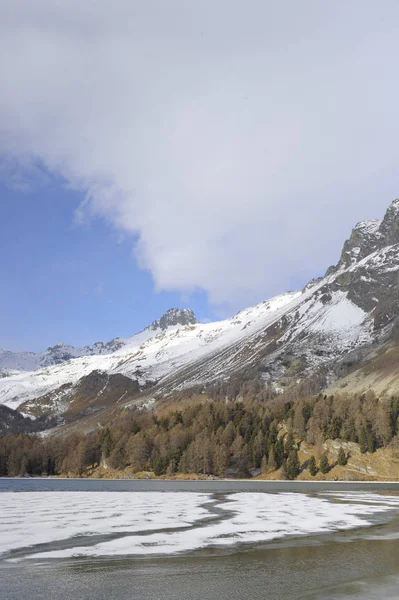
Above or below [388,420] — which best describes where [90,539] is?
below

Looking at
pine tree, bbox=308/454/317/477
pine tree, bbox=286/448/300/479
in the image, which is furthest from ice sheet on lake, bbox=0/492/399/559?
pine tree, bbox=308/454/317/477

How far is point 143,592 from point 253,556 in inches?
449

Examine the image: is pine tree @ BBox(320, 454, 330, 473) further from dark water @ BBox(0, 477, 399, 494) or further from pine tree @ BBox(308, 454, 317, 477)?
dark water @ BBox(0, 477, 399, 494)

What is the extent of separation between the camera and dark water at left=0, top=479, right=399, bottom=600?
23.0 metres

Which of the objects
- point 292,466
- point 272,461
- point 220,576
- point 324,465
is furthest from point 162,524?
point 272,461

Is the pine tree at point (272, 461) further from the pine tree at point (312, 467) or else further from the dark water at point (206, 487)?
the dark water at point (206, 487)

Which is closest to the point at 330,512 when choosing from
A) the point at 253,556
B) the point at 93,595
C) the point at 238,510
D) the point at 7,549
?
the point at 238,510

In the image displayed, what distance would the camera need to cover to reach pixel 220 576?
26703mm

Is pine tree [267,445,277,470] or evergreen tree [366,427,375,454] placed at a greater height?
evergreen tree [366,427,375,454]

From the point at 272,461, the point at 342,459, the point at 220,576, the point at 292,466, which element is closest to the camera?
the point at 220,576

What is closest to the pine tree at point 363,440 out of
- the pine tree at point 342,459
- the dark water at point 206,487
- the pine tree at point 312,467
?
the pine tree at point 342,459

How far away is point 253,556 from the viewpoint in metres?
32.3

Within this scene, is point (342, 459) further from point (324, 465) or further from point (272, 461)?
point (272, 461)

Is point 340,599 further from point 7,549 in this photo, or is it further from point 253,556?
point 7,549
